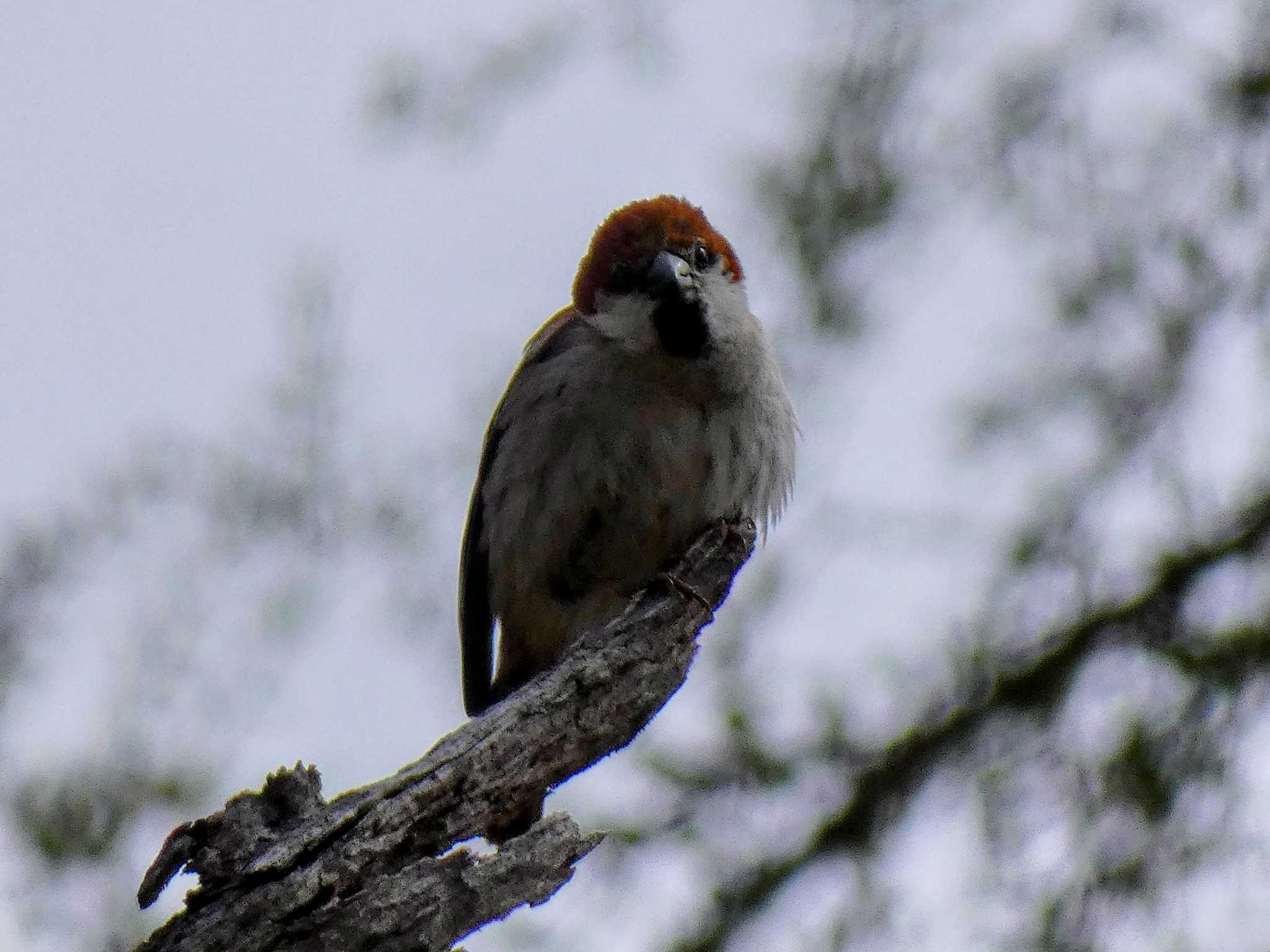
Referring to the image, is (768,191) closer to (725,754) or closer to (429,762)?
(725,754)

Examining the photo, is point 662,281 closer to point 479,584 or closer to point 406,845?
Result: point 479,584

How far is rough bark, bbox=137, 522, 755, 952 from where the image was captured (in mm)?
2371

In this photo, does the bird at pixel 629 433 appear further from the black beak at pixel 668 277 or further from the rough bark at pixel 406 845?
the rough bark at pixel 406 845

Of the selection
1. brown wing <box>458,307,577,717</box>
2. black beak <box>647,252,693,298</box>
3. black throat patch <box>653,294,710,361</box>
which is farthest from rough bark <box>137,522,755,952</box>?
brown wing <box>458,307,577,717</box>

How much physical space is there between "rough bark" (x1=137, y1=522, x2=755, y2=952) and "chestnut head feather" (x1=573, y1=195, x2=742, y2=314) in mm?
2019

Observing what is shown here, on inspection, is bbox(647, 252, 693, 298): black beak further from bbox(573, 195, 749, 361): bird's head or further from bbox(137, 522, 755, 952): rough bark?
bbox(137, 522, 755, 952): rough bark

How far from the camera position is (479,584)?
531 cm

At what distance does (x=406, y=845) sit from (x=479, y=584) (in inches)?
108

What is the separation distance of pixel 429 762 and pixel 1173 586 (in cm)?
336

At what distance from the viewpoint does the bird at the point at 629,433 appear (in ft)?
14.9

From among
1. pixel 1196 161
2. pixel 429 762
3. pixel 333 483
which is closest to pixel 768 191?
pixel 1196 161

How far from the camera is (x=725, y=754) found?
554 centimetres

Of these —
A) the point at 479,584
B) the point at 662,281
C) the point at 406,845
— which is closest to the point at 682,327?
the point at 662,281

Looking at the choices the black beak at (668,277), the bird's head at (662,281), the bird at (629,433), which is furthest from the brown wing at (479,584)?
the black beak at (668,277)
